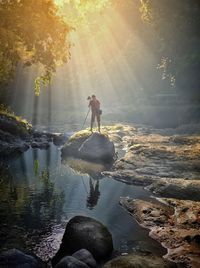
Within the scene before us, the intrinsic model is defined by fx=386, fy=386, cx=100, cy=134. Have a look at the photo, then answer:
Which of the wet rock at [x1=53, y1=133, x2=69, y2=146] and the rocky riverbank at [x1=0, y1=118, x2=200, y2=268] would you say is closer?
the rocky riverbank at [x1=0, y1=118, x2=200, y2=268]

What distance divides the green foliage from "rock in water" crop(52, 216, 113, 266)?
15700 mm

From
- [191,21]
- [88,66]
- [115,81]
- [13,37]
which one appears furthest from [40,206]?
[88,66]

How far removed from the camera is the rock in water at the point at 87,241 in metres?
12.1

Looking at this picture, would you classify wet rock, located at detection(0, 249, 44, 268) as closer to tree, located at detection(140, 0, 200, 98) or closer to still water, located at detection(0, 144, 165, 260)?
still water, located at detection(0, 144, 165, 260)

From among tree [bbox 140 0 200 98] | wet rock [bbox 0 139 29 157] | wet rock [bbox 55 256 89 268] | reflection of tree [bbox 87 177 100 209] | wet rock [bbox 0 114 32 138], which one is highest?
tree [bbox 140 0 200 98]

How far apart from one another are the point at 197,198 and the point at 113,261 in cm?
817

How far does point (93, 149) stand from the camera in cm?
2941

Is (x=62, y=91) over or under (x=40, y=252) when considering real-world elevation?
over

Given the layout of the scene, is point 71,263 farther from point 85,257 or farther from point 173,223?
point 173,223

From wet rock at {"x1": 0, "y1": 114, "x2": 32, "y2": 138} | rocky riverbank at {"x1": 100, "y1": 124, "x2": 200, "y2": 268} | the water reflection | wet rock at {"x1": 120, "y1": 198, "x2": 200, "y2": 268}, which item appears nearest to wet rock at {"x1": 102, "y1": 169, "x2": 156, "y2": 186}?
rocky riverbank at {"x1": 100, "y1": 124, "x2": 200, "y2": 268}

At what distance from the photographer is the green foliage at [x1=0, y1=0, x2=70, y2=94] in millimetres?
24469

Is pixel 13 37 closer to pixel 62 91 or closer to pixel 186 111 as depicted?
pixel 186 111

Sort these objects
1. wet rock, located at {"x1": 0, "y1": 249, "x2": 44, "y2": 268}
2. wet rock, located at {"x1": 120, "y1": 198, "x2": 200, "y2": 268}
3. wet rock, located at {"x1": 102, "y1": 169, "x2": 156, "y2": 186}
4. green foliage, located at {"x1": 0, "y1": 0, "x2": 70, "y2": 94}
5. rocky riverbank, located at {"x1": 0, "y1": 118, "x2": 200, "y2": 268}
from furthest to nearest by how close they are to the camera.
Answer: green foliage, located at {"x1": 0, "y1": 0, "x2": 70, "y2": 94} → wet rock, located at {"x1": 102, "y1": 169, "x2": 156, "y2": 186} → rocky riverbank, located at {"x1": 0, "y1": 118, "x2": 200, "y2": 268} → wet rock, located at {"x1": 120, "y1": 198, "x2": 200, "y2": 268} → wet rock, located at {"x1": 0, "y1": 249, "x2": 44, "y2": 268}

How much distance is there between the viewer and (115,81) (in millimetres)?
90438
